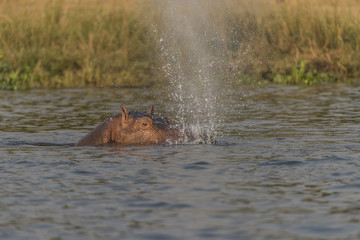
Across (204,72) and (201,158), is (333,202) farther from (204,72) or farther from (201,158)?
(204,72)

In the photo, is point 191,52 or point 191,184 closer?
point 191,184

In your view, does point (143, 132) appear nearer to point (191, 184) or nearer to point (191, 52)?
point (191, 184)

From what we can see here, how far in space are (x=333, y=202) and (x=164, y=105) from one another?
9162mm

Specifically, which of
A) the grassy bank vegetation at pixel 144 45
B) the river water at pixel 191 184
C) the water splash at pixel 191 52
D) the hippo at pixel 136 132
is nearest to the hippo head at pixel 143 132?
the hippo at pixel 136 132

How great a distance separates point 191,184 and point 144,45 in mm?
13085

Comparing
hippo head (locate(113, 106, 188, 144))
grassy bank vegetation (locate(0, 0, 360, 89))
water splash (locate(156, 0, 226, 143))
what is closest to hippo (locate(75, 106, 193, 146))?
hippo head (locate(113, 106, 188, 144))

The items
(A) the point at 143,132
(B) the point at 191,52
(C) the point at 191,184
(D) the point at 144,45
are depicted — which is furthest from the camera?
(D) the point at 144,45

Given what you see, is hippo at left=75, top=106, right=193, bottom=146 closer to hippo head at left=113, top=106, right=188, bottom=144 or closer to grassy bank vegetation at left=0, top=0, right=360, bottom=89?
hippo head at left=113, top=106, right=188, bottom=144

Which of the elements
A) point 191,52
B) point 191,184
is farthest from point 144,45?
point 191,184

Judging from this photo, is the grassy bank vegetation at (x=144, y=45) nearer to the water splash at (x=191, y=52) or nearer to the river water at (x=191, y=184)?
the water splash at (x=191, y=52)

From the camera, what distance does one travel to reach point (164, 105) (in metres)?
15.4

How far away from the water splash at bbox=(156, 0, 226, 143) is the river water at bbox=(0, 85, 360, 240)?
455 cm

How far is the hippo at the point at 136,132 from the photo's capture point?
9.56 m

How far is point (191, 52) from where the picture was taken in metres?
19.3
